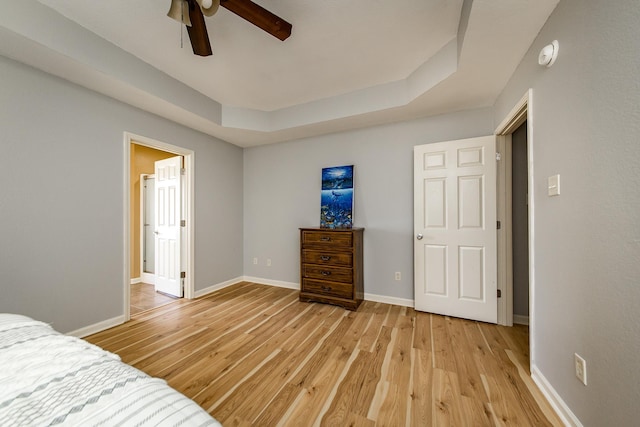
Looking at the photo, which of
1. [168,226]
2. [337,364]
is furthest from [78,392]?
[168,226]

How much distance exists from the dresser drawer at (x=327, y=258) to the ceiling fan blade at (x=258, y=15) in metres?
2.21

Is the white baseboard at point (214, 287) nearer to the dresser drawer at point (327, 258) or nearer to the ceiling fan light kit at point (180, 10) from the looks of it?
the dresser drawer at point (327, 258)

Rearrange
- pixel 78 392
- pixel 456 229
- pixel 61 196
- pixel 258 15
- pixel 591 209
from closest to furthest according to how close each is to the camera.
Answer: pixel 78 392 → pixel 591 209 → pixel 258 15 → pixel 61 196 → pixel 456 229

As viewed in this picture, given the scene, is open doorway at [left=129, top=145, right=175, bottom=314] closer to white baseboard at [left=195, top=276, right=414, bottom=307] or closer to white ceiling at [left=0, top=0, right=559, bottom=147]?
white baseboard at [left=195, top=276, right=414, bottom=307]

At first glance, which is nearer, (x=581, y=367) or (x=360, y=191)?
(x=581, y=367)

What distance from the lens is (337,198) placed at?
3309 mm

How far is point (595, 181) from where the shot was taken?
1101mm

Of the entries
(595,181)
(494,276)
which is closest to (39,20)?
(595,181)

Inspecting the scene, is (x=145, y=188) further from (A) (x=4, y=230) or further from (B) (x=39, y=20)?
(B) (x=39, y=20)

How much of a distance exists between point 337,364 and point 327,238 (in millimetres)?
1444

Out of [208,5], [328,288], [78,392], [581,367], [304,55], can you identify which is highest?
[304,55]

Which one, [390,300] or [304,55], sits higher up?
[304,55]

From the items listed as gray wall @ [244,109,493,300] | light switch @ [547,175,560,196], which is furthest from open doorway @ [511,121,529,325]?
light switch @ [547,175,560,196]

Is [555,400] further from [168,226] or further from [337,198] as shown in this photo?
[168,226]
